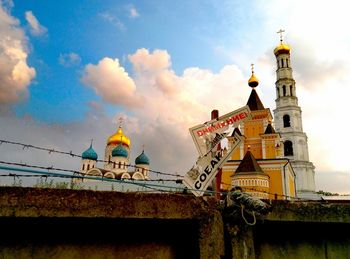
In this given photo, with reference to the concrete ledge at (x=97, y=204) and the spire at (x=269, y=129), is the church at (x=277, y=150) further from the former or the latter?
the concrete ledge at (x=97, y=204)

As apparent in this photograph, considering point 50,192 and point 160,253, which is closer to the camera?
point 50,192

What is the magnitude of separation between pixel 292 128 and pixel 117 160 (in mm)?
26652

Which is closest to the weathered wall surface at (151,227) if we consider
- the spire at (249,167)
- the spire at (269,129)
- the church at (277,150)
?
the church at (277,150)

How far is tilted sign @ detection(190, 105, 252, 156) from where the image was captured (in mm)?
3561

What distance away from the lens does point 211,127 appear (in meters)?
3.65

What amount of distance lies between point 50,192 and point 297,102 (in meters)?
46.9

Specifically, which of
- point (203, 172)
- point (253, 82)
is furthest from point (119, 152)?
point (203, 172)

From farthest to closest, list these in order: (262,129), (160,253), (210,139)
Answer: (262,129), (210,139), (160,253)

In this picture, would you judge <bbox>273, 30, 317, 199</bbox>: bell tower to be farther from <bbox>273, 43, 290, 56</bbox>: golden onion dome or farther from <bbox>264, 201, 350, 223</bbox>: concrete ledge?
<bbox>264, 201, 350, 223</bbox>: concrete ledge

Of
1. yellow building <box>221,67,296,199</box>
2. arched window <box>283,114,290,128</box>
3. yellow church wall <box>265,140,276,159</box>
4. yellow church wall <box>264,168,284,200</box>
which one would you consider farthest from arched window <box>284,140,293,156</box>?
yellow church wall <box>264,168,284,200</box>

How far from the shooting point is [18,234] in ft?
7.19

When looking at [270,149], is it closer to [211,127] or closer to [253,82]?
[253,82]

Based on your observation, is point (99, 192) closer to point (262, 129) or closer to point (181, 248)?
point (181, 248)

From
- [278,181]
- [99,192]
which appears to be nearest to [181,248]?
[99,192]
